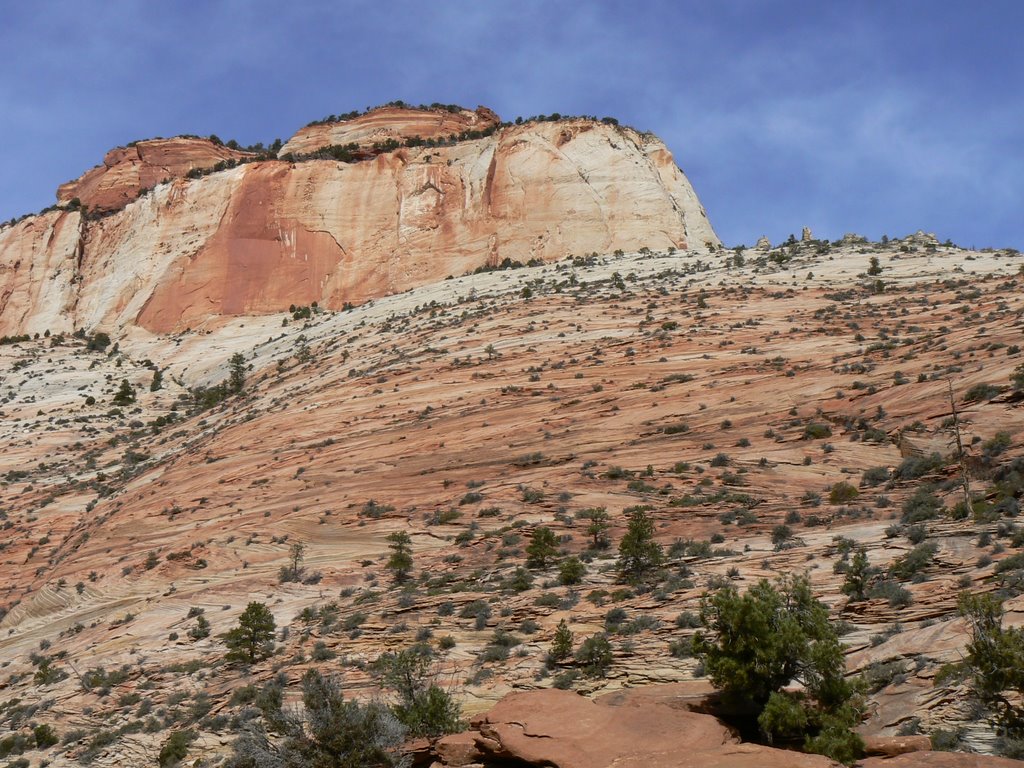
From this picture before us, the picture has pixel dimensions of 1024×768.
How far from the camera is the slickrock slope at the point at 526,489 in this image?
16.6 m

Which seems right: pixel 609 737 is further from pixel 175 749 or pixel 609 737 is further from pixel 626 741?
pixel 175 749

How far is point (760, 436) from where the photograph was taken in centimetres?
2616

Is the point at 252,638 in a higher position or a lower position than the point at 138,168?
lower

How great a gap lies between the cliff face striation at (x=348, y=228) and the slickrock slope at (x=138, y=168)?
2.83 meters

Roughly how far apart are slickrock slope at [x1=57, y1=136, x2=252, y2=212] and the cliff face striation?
111 inches

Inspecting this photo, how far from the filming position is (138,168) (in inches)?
3118

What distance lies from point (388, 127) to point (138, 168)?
20679 mm

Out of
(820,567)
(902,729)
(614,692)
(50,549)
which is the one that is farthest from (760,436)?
(50,549)

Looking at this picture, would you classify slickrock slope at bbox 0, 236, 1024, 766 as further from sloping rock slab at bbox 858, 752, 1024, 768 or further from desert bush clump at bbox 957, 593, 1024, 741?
desert bush clump at bbox 957, 593, 1024, 741

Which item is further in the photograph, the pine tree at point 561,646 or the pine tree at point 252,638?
the pine tree at point 252,638

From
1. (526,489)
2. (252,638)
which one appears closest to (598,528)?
(526,489)

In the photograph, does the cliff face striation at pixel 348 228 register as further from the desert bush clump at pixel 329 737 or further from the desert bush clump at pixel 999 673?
the desert bush clump at pixel 999 673

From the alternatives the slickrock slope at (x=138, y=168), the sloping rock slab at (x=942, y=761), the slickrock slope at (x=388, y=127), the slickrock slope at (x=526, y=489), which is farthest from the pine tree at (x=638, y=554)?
the slickrock slope at (x=138, y=168)

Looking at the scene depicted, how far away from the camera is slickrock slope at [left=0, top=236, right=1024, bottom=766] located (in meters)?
16.6
